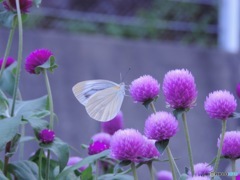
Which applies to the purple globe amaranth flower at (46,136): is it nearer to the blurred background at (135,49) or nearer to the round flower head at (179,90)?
the round flower head at (179,90)

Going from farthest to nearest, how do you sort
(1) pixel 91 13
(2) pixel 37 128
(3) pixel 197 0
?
(3) pixel 197 0
(1) pixel 91 13
(2) pixel 37 128

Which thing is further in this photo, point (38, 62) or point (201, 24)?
point (201, 24)

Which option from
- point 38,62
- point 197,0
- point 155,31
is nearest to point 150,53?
point 155,31

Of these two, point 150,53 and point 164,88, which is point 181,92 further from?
point 150,53

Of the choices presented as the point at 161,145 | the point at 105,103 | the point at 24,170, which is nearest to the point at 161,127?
the point at 161,145

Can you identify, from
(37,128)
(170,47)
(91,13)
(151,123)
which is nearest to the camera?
(151,123)

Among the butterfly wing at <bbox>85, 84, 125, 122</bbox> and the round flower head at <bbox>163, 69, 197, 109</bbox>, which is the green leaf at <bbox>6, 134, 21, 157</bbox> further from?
the round flower head at <bbox>163, 69, 197, 109</bbox>

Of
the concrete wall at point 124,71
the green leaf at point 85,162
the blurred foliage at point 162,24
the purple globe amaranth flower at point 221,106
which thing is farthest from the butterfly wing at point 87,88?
the blurred foliage at point 162,24
